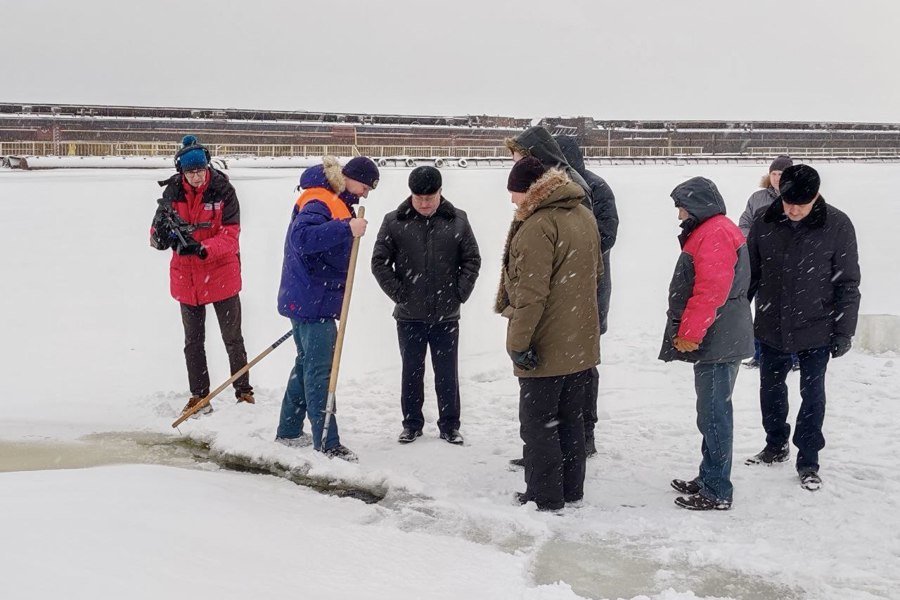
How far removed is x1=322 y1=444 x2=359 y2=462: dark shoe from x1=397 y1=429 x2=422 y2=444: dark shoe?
40 cm

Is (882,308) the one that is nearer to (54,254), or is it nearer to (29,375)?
(29,375)

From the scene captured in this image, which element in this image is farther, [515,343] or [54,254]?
[54,254]

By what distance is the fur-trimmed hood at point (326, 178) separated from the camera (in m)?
3.91

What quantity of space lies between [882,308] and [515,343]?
6445mm

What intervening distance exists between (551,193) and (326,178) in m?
1.31

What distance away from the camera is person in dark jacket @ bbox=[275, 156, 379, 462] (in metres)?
3.90

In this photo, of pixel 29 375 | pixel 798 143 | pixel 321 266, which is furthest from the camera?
pixel 798 143

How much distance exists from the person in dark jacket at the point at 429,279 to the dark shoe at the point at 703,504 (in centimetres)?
143

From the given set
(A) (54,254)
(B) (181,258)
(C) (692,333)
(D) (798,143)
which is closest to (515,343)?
(C) (692,333)

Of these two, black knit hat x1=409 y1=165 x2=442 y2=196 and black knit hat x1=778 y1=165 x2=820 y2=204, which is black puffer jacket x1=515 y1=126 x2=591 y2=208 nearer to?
black knit hat x1=409 y1=165 x2=442 y2=196

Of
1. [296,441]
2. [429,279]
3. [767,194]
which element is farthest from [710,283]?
[767,194]

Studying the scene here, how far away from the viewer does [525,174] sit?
10.9 ft

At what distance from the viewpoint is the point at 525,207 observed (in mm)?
3307

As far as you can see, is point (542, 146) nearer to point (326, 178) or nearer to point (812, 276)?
point (326, 178)
